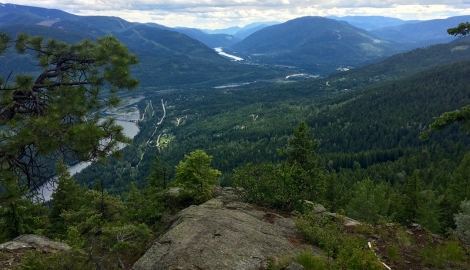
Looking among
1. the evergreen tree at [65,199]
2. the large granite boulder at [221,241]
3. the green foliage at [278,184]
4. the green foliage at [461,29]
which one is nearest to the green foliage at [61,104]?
the large granite boulder at [221,241]

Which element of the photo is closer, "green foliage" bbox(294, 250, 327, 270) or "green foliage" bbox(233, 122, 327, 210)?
"green foliage" bbox(294, 250, 327, 270)

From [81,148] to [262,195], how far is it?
11667mm

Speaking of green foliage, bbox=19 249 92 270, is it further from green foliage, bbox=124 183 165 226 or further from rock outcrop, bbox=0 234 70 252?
green foliage, bbox=124 183 165 226

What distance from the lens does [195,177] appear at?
1970 centimetres

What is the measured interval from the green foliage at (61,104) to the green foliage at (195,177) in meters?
7.53

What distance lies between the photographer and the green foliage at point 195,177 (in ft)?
65.2

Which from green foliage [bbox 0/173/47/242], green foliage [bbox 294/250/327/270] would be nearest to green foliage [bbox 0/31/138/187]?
green foliage [bbox 294/250/327/270]

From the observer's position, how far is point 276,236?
46.9 ft

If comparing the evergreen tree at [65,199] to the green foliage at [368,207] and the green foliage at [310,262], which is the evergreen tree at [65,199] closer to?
the green foliage at [310,262]

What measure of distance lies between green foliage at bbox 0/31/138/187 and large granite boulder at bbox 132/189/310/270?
4638mm

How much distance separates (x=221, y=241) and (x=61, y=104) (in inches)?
337

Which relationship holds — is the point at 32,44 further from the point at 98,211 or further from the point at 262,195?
the point at 262,195

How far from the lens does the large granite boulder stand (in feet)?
37.2

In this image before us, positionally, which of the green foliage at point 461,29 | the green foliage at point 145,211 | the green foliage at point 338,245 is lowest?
the green foliage at point 145,211
